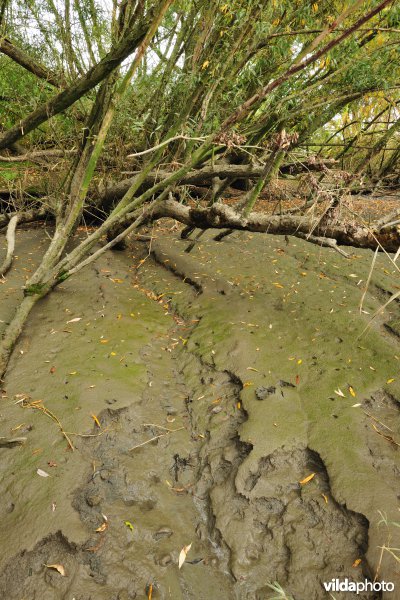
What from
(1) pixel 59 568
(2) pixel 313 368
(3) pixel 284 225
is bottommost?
(1) pixel 59 568

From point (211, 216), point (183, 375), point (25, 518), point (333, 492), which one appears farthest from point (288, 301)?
point (25, 518)

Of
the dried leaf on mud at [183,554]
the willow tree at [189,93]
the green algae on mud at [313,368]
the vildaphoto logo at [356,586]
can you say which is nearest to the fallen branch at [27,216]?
the willow tree at [189,93]

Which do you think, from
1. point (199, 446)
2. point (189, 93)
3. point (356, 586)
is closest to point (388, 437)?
point (356, 586)

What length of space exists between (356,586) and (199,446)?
117 centimetres

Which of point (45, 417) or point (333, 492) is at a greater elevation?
point (333, 492)

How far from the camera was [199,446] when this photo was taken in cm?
262

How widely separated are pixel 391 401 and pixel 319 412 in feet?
1.96

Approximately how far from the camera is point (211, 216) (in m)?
4.09

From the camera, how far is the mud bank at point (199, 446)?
1893 millimetres

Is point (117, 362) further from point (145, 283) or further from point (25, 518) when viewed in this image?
point (145, 283)

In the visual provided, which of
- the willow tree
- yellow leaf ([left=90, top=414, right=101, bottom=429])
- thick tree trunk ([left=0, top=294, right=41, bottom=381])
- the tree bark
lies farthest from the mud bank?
the tree bark

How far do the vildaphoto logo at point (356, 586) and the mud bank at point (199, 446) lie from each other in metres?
0.03

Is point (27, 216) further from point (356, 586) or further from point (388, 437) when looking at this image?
point (356, 586)

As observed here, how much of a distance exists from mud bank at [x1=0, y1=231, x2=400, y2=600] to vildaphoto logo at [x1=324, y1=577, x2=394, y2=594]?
0.03 m
